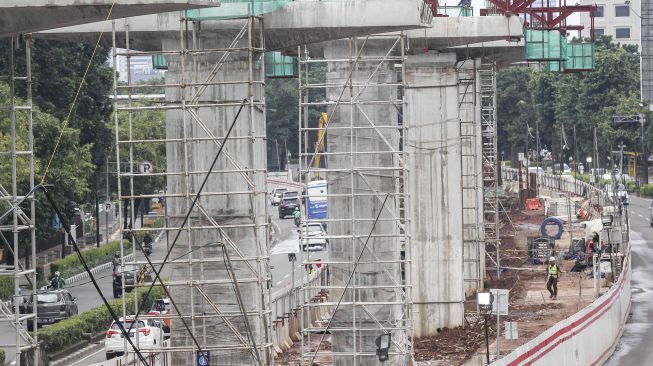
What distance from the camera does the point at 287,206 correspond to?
312 ft

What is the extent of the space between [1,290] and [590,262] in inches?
844

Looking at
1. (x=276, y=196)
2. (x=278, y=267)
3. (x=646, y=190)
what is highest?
(x=276, y=196)

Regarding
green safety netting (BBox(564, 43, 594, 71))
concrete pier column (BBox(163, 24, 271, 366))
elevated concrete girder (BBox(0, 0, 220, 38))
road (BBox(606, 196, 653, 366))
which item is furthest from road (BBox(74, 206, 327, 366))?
elevated concrete girder (BBox(0, 0, 220, 38))

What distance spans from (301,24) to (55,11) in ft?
29.5

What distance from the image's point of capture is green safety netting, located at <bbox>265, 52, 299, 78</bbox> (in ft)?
142

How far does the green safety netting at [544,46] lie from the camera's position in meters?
46.9

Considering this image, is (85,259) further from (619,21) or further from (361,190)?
(619,21)

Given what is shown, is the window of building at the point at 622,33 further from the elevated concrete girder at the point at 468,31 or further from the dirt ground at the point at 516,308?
the elevated concrete girder at the point at 468,31

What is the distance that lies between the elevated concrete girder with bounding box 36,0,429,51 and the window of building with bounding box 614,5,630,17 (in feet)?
425

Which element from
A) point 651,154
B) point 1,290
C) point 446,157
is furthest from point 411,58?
point 651,154

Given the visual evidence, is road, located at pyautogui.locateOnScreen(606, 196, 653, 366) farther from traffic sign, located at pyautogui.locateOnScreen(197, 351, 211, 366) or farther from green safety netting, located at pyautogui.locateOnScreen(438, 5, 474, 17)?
traffic sign, located at pyautogui.locateOnScreen(197, 351, 211, 366)

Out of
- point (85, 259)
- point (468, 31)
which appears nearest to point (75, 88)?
point (85, 259)

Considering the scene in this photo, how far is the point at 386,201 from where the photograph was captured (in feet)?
113

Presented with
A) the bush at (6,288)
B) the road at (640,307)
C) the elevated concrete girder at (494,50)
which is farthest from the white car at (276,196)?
the elevated concrete girder at (494,50)
